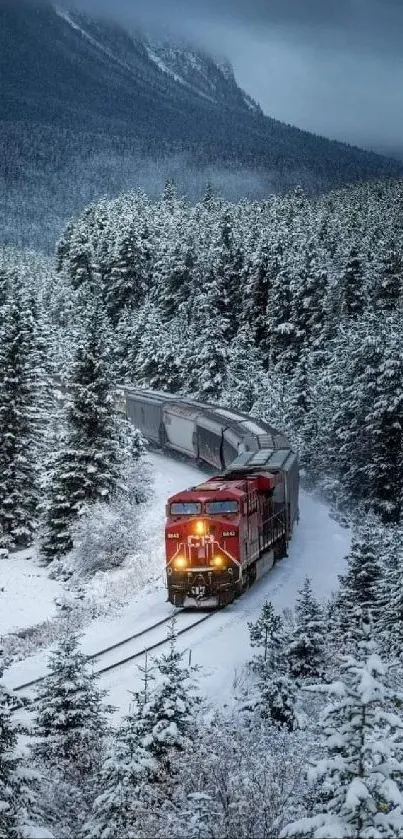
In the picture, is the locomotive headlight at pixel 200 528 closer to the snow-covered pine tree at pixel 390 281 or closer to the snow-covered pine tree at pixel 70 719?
the snow-covered pine tree at pixel 70 719

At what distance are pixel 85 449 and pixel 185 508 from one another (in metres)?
15.3

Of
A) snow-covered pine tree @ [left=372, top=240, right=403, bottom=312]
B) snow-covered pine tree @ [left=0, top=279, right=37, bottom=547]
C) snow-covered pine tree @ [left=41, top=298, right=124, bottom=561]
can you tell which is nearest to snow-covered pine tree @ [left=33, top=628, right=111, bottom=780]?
snow-covered pine tree @ [left=41, top=298, right=124, bottom=561]

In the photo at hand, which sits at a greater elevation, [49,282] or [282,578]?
[49,282]

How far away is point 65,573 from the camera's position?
122 feet

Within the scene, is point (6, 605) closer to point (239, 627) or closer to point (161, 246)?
point (239, 627)

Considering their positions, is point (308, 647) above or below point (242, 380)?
above

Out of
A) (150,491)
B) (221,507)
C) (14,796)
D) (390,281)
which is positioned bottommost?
(150,491)

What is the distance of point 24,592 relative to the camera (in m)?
35.5

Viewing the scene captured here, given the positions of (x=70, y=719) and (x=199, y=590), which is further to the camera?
(x=199, y=590)

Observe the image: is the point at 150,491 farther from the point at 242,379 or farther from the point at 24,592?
the point at 242,379

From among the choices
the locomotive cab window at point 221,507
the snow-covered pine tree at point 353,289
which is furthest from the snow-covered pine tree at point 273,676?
the snow-covered pine tree at point 353,289

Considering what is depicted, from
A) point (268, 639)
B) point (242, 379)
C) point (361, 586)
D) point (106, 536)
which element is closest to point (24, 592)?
point (106, 536)

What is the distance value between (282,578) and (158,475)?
775 inches

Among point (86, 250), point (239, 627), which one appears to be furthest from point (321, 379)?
point (86, 250)
